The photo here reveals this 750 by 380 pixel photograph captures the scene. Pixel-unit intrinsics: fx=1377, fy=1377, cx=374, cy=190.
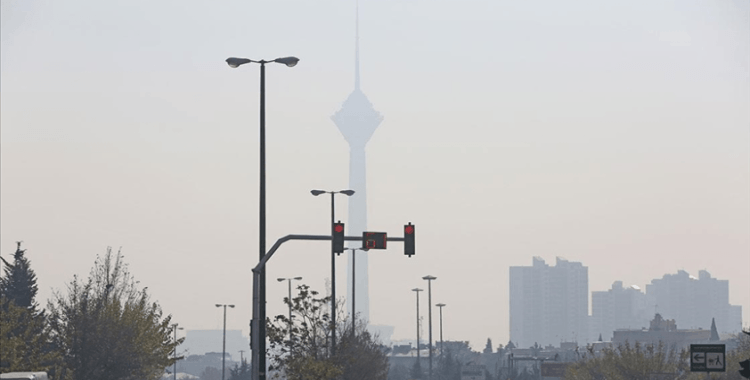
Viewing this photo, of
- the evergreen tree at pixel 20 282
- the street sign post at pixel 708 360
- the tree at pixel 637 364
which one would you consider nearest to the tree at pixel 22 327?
the evergreen tree at pixel 20 282

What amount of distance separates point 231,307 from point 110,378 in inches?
4015

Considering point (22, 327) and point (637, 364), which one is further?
point (637, 364)

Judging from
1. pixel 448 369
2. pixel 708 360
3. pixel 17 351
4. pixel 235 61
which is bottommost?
pixel 448 369

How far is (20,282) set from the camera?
301 ft

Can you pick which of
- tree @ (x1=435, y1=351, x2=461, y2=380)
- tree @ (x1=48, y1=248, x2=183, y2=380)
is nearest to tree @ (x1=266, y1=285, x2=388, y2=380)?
tree @ (x1=48, y1=248, x2=183, y2=380)

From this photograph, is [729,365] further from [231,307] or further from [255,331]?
[231,307]

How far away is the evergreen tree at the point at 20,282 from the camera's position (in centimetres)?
9094

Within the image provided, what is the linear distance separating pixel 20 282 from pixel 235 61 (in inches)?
2044

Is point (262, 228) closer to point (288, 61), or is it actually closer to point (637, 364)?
point (288, 61)

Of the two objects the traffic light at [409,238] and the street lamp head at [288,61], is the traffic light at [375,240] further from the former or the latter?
the street lamp head at [288,61]

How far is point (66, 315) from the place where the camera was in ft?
196

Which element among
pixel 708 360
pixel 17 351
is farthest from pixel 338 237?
pixel 17 351

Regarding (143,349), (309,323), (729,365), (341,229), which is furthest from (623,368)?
(341,229)

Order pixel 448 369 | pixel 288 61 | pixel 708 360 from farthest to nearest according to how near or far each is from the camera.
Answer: pixel 448 369 < pixel 288 61 < pixel 708 360
